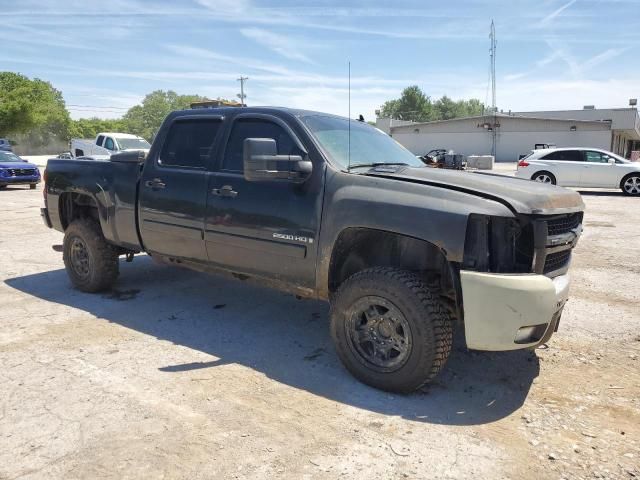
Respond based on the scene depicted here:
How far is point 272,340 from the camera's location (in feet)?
14.2

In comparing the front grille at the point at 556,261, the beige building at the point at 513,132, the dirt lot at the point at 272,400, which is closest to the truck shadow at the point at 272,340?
the dirt lot at the point at 272,400

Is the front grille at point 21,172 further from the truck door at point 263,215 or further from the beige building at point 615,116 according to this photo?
the beige building at point 615,116

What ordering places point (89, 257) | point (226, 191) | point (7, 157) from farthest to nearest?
point (7, 157) < point (89, 257) < point (226, 191)

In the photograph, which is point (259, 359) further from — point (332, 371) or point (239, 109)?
point (239, 109)

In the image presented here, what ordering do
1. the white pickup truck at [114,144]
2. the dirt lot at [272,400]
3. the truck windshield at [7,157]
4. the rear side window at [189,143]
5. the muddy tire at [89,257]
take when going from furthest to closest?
the white pickup truck at [114,144] < the truck windshield at [7,157] < the muddy tire at [89,257] < the rear side window at [189,143] < the dirt lot at [272,400]

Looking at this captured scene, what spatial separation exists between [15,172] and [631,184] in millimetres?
21154

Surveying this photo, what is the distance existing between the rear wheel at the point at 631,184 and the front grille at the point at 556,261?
1540cm

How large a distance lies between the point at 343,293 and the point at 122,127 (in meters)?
88.4

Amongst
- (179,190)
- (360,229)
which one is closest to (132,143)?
(179,190)

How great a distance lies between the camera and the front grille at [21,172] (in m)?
18.1

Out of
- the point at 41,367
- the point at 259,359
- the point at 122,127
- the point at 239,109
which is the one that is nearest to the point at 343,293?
the point at 259,359

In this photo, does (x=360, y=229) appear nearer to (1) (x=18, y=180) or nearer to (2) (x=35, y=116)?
(1) (x=18, y=180)

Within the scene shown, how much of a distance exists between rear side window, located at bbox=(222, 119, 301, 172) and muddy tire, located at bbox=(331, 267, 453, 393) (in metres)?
1.25

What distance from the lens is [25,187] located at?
790 inches
